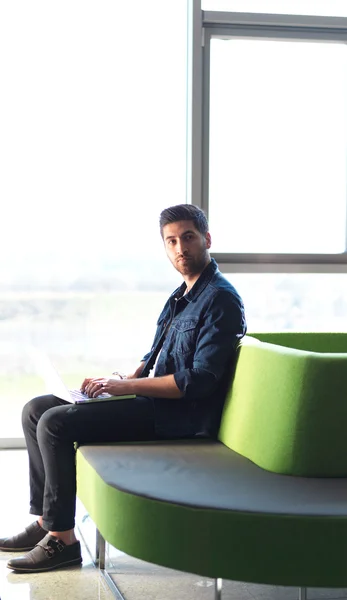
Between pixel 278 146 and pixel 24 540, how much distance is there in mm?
2821

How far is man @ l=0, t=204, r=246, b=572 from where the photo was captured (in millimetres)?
3010

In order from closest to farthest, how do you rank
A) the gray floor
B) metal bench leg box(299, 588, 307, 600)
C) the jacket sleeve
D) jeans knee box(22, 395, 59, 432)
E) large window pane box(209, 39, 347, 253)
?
metal bench leg box(299, 588, 307, 600)
the gray floor
the jacket sleeve
jeans knee box(22, 395, 59, 432)
large window pane box(209, 39, 347, 253)

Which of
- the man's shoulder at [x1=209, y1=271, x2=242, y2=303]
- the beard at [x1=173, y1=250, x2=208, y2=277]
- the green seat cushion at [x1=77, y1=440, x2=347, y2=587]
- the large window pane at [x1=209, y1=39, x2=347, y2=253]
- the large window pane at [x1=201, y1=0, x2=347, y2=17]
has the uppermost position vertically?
the large window pane at [x1=201, y1=0, x2=347, y2=17]

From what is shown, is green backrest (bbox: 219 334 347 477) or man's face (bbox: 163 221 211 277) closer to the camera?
green backrest (bbox: 219 334 347 477)

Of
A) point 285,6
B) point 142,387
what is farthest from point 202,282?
point 285,6

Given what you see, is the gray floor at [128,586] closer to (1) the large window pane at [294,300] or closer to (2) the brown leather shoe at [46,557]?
(2) the brown leather shoe at [46,557]

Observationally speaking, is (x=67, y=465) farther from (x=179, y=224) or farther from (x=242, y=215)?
(x=242, y=215)

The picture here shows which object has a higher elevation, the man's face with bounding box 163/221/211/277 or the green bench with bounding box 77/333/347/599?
the man's face with bounding box 163/221/211/277

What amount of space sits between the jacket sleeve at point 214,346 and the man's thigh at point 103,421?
186 mm

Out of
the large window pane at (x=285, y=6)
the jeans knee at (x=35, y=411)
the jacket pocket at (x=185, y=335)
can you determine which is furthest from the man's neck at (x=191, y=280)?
the large window pane at (x=285, y=6)

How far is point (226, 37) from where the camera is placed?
5023 millimetres

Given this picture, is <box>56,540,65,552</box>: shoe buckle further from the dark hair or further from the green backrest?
the dark hair

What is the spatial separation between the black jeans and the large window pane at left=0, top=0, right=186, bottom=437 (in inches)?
83.2

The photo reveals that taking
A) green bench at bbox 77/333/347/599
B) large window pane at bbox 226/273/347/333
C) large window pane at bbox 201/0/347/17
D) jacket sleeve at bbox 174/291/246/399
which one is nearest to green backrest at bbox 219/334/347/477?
green bench at bbox 77/333/347/599
